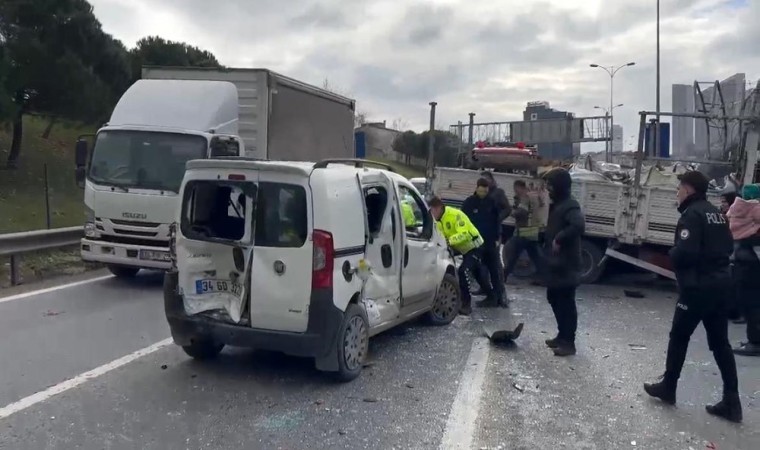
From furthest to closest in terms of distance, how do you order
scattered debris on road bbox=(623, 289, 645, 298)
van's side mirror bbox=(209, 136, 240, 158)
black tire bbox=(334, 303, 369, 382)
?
scattered debris on road bbox=(623, 289, 645, 298)
van's side mirror bbox=(209, 136, 240, 158)
black tire bbox=(334, 303, 369, 382)

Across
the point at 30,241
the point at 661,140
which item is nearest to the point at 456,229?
the point at 661,140

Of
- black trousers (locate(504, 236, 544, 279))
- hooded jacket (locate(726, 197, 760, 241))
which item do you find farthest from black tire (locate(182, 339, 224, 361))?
hooded jacket (locate(726, 197, 760, 241))

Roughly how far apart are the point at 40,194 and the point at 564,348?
18127mm

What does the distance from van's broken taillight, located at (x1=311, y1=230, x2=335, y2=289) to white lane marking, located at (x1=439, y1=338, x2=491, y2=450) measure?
1368 millimetres

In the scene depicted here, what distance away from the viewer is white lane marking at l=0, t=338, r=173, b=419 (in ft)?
19.1

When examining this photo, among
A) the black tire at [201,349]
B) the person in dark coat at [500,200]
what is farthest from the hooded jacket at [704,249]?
the person in dark coat at [500,200]

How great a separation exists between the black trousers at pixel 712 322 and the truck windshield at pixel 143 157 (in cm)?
715

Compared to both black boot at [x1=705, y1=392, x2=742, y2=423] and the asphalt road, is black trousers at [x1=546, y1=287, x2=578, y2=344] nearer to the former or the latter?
the asphalt road

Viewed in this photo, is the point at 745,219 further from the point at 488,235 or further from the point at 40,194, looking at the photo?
the point at 40,194

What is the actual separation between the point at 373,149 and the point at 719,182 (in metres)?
44.3

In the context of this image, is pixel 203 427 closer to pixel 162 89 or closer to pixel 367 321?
pixel 367 321

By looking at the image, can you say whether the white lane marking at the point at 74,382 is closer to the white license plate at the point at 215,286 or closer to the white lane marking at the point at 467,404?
the white license plate at the point at 215,286

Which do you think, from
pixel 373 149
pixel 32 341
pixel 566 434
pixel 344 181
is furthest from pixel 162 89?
pixel 373 149

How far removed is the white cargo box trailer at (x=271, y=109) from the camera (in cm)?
1331
